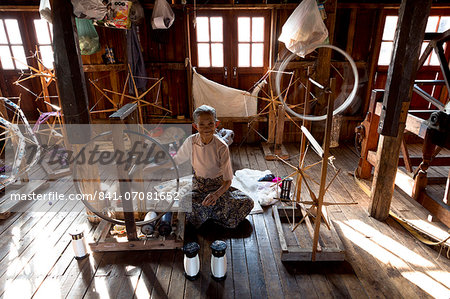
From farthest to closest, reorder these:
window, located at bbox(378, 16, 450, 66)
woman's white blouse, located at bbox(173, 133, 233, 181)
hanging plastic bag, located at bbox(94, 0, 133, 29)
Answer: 1. window, located at bbox(378, 16, 450, 66)
2. hanging plastic bag, located at bbox(94, 0, 133, 29)
3. woman's white blouse, located at bbox(173, 133, 233, 181)

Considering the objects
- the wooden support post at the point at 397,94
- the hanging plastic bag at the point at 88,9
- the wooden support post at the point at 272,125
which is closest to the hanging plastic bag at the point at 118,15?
the hanging plastic bag at the point at 88,9

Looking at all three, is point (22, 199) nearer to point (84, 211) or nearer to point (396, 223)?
point (84, 211)

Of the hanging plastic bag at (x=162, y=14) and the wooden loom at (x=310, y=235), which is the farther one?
the hanging plastic bag at (x=162, y=14)

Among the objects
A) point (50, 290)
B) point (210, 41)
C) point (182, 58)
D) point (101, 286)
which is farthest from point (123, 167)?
point (210, 41)

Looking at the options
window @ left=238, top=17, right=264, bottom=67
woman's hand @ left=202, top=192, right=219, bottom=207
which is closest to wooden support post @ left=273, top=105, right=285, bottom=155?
window @ left=238, top=17, right=264, bottom=67

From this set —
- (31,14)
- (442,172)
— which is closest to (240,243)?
(442,172)

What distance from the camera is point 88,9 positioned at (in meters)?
2.54

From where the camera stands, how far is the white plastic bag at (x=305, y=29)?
364cm

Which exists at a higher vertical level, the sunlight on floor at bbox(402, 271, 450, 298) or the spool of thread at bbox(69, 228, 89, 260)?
the spool of thread at bbox(69, 228, 89, 260)

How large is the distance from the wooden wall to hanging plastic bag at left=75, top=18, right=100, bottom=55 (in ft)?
1.34

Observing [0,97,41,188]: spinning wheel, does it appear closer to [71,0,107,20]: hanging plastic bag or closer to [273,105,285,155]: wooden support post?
[71,0,107,20]: hanging plastic bag

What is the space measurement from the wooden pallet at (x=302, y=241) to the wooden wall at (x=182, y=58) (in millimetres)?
2435

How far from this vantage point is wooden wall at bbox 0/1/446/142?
4.54 m

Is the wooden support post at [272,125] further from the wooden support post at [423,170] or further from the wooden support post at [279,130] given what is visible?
the wooden support post at [423,170]
